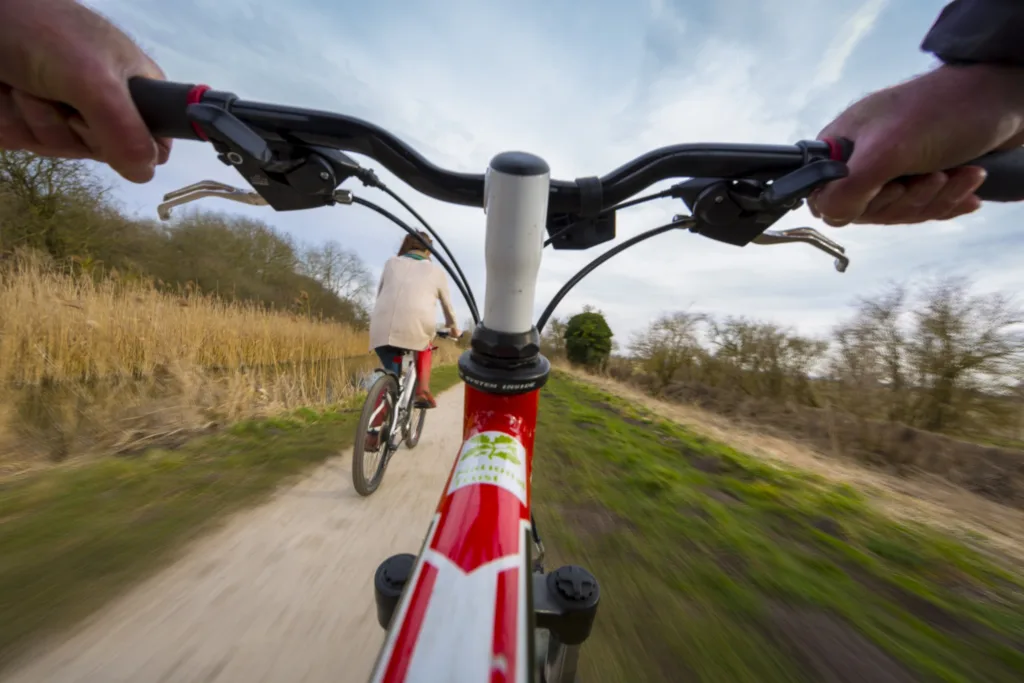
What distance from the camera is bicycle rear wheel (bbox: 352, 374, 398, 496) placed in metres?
2.91

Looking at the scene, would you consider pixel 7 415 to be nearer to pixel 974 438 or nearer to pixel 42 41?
pixel 42 41

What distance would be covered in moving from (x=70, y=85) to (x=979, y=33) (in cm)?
168

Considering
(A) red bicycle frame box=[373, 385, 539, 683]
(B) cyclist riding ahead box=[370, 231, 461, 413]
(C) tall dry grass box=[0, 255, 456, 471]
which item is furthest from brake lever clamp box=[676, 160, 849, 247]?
(C) tall dry grass box=[0, 255, 456, 471]

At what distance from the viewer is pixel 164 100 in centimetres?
83

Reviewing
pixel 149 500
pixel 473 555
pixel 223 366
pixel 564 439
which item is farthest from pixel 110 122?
pixel 223 366

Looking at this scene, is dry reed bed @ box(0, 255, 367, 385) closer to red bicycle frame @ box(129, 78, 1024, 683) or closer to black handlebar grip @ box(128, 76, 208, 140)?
black handlebar grip @ box(128, 76, 208, 140)

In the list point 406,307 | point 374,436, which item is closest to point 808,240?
point 374,436

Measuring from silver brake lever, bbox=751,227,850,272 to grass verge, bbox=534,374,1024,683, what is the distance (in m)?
1.55

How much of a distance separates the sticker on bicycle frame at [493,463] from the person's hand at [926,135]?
922 mm

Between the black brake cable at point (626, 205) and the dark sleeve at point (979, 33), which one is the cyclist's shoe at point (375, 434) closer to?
the black brake cable at point (626, 205)

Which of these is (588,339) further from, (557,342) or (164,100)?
(164,100)

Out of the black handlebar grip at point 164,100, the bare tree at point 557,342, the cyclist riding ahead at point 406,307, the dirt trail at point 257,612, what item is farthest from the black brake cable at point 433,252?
the bare tree at point 557,342

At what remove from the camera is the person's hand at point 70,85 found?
693mm

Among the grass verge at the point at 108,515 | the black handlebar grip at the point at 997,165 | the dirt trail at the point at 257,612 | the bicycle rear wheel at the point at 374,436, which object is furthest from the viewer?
the bicycle rear wheel at the point at 374,436
